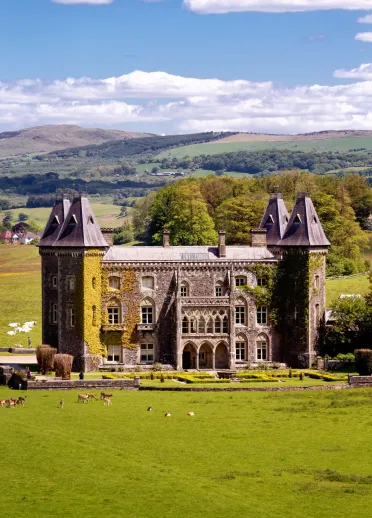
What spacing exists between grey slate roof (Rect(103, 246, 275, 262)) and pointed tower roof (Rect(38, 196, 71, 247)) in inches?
154

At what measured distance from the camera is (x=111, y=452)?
56.1 meters

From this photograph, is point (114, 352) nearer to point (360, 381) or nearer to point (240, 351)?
point (240, 351)

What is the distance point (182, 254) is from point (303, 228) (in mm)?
8869

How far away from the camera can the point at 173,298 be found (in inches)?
3359

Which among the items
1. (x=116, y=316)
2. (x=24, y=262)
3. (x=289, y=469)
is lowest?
(x=289, y=469)

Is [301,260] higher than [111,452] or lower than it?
higher

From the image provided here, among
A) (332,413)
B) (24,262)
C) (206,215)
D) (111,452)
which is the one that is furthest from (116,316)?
(24,262)

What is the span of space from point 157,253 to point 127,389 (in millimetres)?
13826

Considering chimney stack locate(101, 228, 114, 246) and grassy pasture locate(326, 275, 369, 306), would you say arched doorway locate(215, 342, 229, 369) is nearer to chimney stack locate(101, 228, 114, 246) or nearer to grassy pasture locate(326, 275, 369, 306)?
chimney stack locate(101, 228, 114, 246)

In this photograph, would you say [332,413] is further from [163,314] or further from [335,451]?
[163,314]

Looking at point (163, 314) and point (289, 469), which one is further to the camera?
point (163, 314)

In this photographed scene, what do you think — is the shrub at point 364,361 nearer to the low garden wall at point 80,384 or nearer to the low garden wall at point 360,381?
the low garden wall at point 360,381

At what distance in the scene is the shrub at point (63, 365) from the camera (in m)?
78.9

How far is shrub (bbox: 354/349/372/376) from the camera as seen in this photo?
7988 cm
